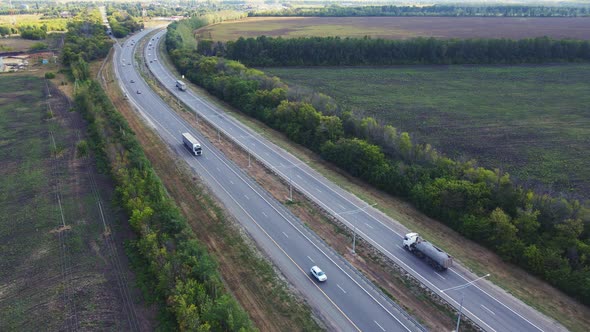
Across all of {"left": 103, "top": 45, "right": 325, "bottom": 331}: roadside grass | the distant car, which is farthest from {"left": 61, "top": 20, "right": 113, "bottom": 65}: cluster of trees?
the distant car

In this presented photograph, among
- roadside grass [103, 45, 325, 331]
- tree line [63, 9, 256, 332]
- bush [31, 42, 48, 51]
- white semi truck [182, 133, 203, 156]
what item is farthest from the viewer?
bush [31, 42, 48, 51]

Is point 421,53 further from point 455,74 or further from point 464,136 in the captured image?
point 464,136

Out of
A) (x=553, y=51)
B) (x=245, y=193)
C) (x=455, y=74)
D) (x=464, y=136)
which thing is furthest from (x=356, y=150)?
(x=553, y=51)

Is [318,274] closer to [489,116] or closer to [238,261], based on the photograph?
[238,261]

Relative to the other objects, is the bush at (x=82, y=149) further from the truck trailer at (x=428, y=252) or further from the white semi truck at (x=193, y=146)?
the truck trailer at (x=428, y=252)

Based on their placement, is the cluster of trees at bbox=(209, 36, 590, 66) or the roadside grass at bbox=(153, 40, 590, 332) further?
the cluster of trees at bbox=(209, 36, 590, 66)

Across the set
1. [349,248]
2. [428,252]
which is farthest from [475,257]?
[349,248]

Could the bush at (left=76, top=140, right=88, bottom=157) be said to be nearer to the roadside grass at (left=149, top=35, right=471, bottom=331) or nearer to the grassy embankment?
the roadside grass at (left=149, top=35, right=471, bottom=331)
